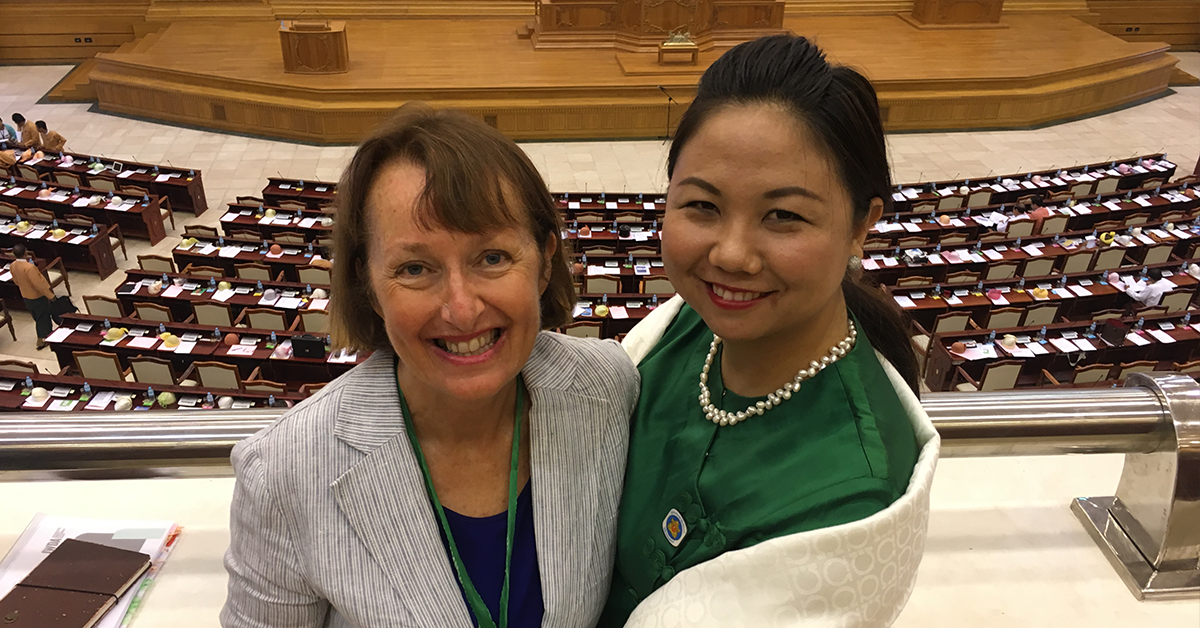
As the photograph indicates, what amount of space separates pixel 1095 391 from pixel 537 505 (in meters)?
1.17

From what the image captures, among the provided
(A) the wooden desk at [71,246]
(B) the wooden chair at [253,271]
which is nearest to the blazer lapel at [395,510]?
(B) the wooden chair at [253,271]

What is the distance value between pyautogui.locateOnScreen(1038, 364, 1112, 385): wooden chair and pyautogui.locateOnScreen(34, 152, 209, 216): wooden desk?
974cm

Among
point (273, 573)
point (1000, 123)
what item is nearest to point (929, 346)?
point (273, 573)

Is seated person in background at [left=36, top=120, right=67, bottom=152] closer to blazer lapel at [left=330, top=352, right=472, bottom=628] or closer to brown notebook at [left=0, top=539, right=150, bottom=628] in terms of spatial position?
brown notebook at [left=0, top=539, right=150, bottom=628]

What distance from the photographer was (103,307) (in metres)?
7.32

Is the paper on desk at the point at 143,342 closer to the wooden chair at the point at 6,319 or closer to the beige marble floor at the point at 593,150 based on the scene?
the wooden chair at the point at 6,319

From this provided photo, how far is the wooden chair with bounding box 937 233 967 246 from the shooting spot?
8.34 m

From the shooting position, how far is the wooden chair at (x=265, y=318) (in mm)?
6629

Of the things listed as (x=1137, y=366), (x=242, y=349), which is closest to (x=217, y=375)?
(x=242, y=349)

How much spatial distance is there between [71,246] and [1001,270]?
9.68 meters

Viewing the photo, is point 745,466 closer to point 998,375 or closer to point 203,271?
point 998,375

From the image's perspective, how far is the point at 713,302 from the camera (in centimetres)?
116

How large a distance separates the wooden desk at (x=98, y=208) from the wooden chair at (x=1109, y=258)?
416 inches

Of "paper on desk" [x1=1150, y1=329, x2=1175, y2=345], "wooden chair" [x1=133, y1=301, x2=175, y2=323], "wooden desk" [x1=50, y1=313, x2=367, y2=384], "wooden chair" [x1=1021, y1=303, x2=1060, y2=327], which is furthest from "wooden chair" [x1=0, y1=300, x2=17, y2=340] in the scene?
"paper on desk" [x1=1150, y1=329, x2=1175, y2=345]
